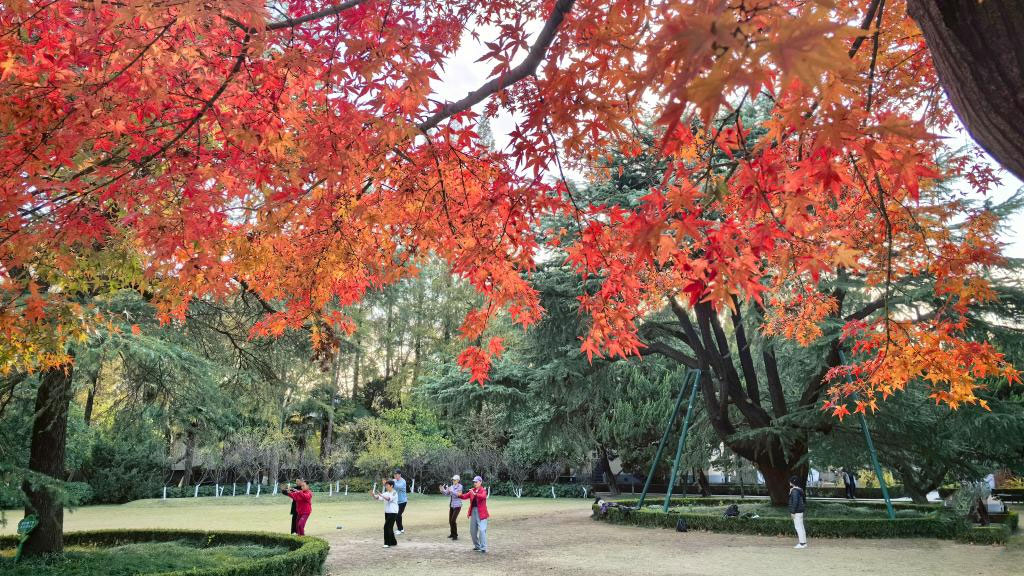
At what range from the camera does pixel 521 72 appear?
402cm

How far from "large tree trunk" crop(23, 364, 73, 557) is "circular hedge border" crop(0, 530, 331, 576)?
8.24ft

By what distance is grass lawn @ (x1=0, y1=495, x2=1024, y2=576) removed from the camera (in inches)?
400

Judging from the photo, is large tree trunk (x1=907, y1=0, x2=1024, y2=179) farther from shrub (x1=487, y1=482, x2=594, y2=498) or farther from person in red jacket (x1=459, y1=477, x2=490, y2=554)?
shrub (x1=487, y1=482, x2=594, y2=498)

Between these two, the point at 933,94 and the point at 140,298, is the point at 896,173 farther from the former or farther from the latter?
the point at 140,298

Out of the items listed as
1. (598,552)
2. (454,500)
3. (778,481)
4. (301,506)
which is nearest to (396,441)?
(454,500)

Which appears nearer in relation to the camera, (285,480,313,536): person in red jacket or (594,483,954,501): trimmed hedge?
(285,480,313,536): person in red jacket

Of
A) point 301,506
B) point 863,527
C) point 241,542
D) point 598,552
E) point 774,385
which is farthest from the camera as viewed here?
point 774,385

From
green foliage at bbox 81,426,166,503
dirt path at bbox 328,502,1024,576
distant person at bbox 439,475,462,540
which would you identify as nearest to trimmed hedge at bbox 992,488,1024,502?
dirt path at bbox 328,502,1024,576

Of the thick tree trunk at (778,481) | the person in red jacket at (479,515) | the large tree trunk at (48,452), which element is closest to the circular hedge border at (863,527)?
the thick tree trunk at (778,481)

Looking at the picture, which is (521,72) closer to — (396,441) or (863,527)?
(863,527)

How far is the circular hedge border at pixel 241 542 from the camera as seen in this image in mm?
8695

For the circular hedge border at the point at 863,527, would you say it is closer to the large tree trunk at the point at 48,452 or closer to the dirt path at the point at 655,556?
the dirt path at the point at 655,556

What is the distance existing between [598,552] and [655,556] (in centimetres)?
115

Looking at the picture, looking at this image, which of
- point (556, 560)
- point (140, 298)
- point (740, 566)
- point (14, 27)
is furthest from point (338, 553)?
point (14, 27)
